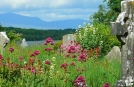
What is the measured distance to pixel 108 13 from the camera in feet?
135

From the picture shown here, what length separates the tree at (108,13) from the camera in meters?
40.0

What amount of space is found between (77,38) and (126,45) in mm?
12852

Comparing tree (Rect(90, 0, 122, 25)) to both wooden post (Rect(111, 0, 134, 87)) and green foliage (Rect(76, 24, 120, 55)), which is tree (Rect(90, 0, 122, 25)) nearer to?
green foliage (Rect(76, 24, 120, 55))

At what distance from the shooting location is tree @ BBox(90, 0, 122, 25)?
40.0 meters

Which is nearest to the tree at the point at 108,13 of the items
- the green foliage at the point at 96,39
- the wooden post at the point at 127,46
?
the green foliage at the point at 96,39

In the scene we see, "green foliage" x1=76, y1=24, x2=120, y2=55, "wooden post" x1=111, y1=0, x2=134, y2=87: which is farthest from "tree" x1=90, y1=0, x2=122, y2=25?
"wooden post" x1=111, y1=0, x2=134, y2=87

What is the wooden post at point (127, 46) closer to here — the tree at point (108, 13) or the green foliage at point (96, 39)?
the green foliage at point (96, 39)

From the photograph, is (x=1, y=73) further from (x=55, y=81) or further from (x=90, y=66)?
(x=90, y=66)

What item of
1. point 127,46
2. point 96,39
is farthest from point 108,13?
point 127,46

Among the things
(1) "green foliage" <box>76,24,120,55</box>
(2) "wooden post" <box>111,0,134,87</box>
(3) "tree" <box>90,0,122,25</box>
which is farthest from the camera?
(3) "tree" <box>90,0,122,25</box>

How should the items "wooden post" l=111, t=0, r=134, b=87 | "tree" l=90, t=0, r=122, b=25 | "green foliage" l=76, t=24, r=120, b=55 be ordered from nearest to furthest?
"wooden post" l=111, t=0, r=134, b=87
"green foliage" l=76, t=24, r=120, b=55
"tree" l=90, t=0, r=122, b=25

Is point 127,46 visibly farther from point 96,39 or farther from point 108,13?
point 108,13

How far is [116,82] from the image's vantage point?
11094mm

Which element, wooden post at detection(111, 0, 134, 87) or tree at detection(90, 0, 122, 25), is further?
tree at detection(90, 0, 122, 25)
